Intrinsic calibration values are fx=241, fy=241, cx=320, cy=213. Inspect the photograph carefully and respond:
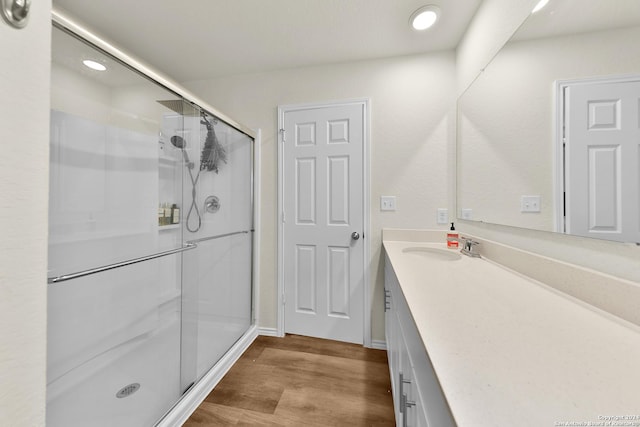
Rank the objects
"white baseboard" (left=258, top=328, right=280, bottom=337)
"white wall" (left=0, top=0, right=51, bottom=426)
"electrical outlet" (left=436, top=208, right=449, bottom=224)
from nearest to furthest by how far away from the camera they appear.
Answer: "white wall" (left=0, top=0, right=51, bottom=426) < "electrical outlet" (left=436, top=208, right=449, bottom=224) < "white baseboard" (left=258, top=328, right=280, bottom=337)

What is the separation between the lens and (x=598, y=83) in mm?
765

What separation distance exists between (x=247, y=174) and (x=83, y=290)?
1356 millimetres

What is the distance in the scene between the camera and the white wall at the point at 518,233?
73 cm

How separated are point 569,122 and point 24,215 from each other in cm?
162

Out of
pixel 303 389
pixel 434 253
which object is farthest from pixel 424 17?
pixel 303 389

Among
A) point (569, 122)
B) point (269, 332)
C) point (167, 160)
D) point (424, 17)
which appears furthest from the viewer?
point (269, 332)

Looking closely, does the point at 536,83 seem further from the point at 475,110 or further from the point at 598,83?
the point at 475,110

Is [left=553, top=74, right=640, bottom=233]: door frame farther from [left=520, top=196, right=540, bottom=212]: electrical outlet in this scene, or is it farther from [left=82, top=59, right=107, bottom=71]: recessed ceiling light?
[left=82, top=59, right=107, bottom=71]: recessed ceiling light

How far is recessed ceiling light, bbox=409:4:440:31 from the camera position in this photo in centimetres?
149

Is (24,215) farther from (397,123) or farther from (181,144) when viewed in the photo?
(397,123)

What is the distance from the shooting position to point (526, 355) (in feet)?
1.66

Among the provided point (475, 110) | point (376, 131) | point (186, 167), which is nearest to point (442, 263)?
point (475, 110)

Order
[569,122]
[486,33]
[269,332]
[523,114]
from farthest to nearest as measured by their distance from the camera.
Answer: [269,332]
[486,33]
[523,114]
[569,122]

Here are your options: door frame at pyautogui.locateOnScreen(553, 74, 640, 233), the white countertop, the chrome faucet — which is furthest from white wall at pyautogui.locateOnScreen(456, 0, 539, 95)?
the white countertop
